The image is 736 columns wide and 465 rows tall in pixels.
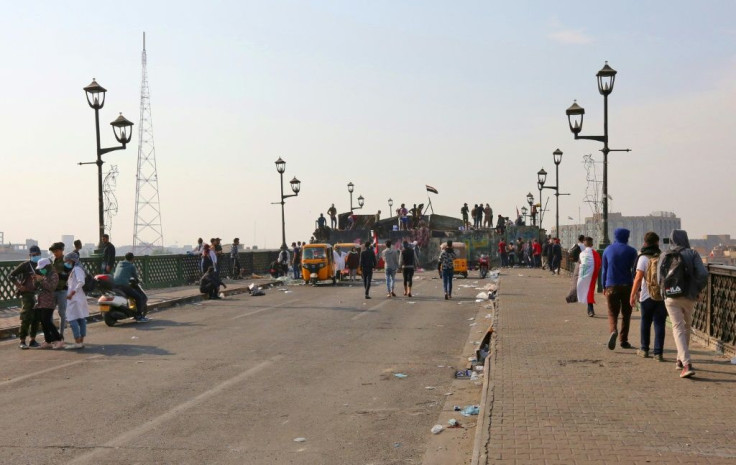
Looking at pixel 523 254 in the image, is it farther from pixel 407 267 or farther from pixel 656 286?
pixel 656 286

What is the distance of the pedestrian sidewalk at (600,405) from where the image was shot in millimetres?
6418

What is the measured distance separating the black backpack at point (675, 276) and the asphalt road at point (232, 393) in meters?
3.03

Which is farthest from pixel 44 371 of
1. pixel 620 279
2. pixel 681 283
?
pixel 681 283

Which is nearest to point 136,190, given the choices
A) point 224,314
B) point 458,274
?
point 458,274

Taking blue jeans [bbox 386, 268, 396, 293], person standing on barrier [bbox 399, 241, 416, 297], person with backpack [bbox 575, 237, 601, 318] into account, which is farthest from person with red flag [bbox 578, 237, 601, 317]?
person standing on barrier [bbox 399, 241, 416, 297]

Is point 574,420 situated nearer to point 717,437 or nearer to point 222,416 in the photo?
point 717,437

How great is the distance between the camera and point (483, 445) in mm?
6633

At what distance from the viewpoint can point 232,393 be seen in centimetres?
998

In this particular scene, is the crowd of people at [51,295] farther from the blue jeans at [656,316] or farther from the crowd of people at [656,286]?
the blue jeans at [656,316]

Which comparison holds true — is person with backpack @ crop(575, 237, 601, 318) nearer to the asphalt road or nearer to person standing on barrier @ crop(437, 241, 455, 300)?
the asphalt road

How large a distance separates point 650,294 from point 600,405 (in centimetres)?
318

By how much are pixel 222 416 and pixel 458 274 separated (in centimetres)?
3519

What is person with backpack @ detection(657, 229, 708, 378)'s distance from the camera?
10.0 metres

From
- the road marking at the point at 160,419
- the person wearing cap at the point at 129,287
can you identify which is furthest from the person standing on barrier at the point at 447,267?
the road marking at the point at 160,419
